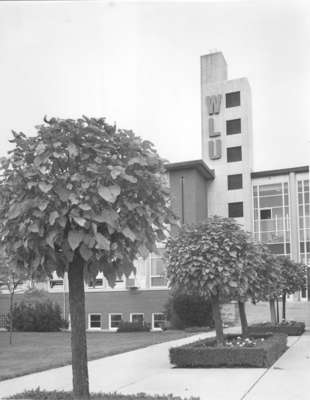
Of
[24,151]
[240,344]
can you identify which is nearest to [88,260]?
[24,151]

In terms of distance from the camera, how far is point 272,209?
4388 centimetres

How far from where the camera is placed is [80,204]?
6.58m

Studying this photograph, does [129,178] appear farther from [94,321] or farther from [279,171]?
[279,171]

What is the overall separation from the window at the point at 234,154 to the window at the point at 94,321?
15.4 metres

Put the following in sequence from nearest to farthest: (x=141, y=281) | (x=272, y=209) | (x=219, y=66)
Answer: (x=141, y=281) < (x=272, y=209) < (x=219, y=66)

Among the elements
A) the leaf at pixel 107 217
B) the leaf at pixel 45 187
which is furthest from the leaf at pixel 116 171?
the leaf at pixel 45 187

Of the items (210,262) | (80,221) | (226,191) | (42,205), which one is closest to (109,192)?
(80,221)

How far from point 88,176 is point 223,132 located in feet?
130

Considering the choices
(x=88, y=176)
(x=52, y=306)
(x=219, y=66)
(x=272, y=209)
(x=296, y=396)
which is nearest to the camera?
(x=88, y=176)

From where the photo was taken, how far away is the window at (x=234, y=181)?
148 feet

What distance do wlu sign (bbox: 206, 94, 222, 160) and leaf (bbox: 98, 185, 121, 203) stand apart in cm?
3912

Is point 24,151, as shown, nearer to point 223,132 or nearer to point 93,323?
point 93,323

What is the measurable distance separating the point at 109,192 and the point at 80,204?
1.11ft

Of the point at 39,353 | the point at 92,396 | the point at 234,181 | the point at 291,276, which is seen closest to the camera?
the point at 92,396
